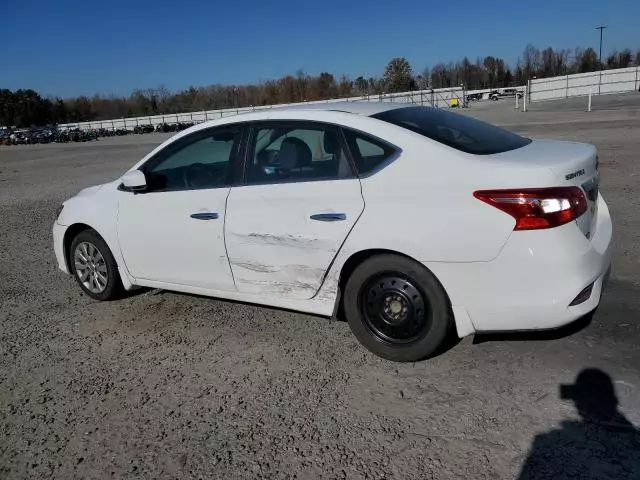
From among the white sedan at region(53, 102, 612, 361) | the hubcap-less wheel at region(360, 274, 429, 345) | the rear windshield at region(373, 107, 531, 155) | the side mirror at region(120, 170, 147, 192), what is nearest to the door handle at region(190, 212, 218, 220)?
the white sedan at region(53, 102, 612, 361)

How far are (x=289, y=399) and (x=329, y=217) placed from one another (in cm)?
115

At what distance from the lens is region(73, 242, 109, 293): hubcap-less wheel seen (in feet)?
16.1

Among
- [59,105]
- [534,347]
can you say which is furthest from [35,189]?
[59,105]

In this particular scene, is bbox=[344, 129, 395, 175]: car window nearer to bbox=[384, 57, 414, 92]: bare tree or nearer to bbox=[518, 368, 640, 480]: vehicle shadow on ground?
bbox=[518, 368, 640, 480]: vehicle shadow on ground

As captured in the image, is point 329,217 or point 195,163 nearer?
point 329,217

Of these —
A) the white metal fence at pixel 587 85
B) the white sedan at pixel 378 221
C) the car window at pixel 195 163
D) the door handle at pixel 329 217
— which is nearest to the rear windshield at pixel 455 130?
the white sedan at pixel 378 221

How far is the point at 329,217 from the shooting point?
348cm

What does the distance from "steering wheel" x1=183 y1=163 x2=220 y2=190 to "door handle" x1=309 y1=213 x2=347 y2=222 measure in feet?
3.23

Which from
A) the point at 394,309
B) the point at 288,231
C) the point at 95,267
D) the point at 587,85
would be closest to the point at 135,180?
the point at 95,267

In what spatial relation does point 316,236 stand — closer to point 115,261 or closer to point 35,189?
point 115,261

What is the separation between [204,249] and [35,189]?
1299 centimetres

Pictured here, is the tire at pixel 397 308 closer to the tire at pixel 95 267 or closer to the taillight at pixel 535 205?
the taillight at pixel 535 205

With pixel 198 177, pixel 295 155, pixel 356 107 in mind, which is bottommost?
pixel 198 177

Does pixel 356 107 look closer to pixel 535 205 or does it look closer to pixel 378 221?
pixel 378 221
